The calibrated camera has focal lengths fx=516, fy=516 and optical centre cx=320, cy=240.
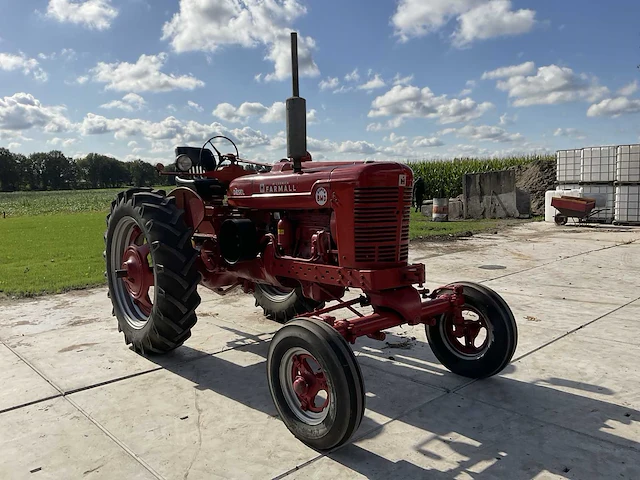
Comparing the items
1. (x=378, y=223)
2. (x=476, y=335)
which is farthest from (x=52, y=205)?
(x=476, y=335)

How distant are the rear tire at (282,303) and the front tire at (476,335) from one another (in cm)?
144

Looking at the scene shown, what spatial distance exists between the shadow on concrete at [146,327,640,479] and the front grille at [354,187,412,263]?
3.25ft

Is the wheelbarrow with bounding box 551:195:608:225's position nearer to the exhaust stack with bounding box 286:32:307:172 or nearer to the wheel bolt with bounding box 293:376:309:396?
the exhaust stack with bounding box 286:32:307:172

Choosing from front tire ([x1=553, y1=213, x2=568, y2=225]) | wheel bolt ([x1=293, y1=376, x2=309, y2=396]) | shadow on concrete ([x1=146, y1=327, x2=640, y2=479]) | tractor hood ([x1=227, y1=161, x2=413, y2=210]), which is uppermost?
tractor hood ([x1=227, y1=161, x2=413, y2=210])

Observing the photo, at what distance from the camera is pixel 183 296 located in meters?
4.16

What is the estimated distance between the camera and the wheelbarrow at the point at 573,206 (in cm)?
1478

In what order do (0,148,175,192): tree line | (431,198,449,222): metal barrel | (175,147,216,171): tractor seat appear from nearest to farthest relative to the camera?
(175,147,216,171): tractor seat, (431,198,449,222): metal barrel, (0,148,175,192): tree line

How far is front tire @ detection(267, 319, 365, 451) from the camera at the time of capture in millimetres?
2734

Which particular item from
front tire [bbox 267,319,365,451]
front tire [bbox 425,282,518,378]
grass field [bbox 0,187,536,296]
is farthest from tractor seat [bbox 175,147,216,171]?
grass field [bbox 0,187,536,296]

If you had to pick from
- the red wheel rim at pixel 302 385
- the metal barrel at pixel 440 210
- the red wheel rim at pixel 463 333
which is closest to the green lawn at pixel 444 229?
the metal barrel at pixel 440 210

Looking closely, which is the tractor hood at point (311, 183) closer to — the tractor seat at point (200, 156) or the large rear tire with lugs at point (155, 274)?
the tractor seat at point (200, 156)

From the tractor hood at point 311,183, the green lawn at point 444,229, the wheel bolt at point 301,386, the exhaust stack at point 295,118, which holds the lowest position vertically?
the wheel bolt at point 301,386

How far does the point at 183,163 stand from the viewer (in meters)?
4.93

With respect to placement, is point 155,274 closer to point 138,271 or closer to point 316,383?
point 138,271
